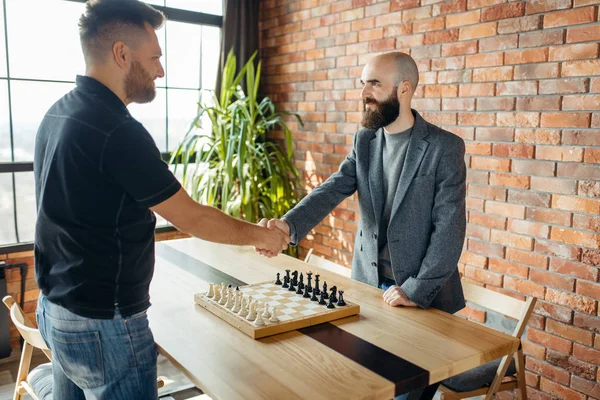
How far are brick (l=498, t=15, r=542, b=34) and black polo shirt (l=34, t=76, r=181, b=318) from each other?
2134 millimetres

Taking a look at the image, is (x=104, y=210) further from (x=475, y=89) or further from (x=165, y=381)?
(x=475, y=89)

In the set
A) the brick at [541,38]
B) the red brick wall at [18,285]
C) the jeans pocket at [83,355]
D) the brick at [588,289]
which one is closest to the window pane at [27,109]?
the red brick wall at [18,285]

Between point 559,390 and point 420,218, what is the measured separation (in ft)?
4.51

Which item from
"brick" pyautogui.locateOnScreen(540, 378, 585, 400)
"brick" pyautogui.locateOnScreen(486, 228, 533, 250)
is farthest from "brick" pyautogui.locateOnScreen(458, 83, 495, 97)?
"brick" pyautogui.locateOnScreen(540, 378, 585, 400)

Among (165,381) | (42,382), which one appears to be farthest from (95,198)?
(165,381)

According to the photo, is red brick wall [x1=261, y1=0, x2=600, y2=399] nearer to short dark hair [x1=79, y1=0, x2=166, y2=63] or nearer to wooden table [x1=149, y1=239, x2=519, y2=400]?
wooden table [x1=149, y1=239, x2=519, y2=400]

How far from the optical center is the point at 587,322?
2631 mm

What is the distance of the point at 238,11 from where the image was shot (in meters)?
4.58

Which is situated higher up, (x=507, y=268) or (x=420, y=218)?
(x=420, y=218)

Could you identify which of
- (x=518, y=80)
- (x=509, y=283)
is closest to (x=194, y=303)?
(x=509, y=283)

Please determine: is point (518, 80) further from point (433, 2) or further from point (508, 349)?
point (508, 349)

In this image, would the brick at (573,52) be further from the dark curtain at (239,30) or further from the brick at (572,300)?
the dark curtain at (239,30)

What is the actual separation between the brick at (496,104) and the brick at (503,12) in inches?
16.7

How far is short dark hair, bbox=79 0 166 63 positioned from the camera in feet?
4.88
